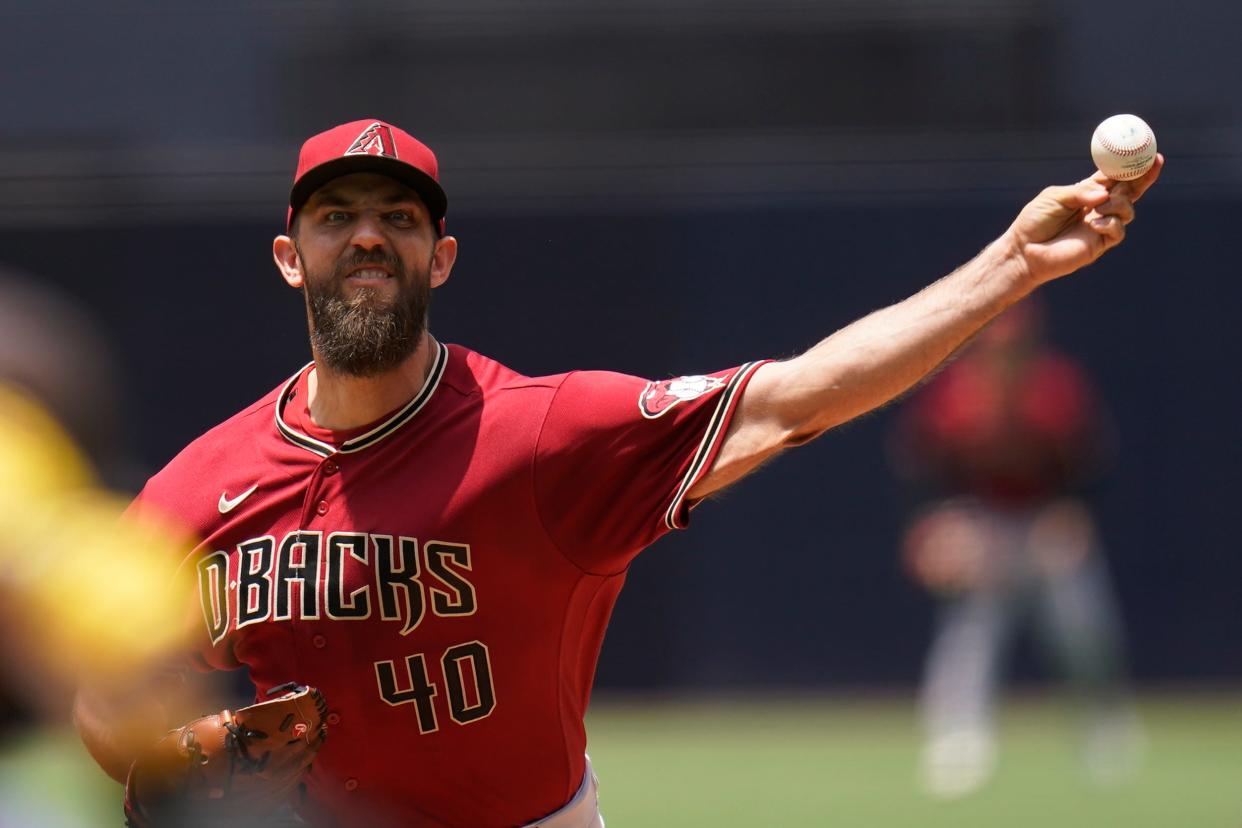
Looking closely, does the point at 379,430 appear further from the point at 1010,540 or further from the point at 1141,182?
the point at 1010,540

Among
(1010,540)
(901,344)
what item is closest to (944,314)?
(901,344)

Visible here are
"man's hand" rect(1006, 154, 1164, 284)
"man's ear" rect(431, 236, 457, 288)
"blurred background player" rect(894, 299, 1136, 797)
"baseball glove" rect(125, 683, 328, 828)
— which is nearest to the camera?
"baseball glove" rect(125, 683, 328, 828)

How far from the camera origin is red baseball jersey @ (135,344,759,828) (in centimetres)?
388

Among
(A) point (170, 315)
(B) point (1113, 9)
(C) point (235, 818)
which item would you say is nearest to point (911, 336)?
(C) point (235, 818)

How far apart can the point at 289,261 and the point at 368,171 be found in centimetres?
35

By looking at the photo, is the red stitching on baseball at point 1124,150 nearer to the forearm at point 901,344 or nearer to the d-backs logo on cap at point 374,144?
the forearm at point 901,344

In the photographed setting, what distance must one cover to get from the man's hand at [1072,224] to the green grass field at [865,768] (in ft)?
14.2

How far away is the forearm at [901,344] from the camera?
365 cm

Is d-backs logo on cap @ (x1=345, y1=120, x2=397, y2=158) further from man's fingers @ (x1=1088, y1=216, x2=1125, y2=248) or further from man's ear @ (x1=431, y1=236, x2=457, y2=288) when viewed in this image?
Result: man's fingers @ (x1=1088, y1=216, x2=1125, y2=248)

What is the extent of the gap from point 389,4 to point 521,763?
9427mm

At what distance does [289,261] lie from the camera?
4.27m

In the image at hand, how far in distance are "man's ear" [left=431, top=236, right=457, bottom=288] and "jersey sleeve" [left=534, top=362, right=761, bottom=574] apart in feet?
1.62

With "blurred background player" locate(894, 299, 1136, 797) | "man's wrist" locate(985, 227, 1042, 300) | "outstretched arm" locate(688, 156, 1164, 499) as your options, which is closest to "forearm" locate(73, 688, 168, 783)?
"outstretched arm" locate(688, 156, 1164, 499)

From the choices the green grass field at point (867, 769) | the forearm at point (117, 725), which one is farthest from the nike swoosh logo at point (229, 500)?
the green grass field at point (867, 769)
